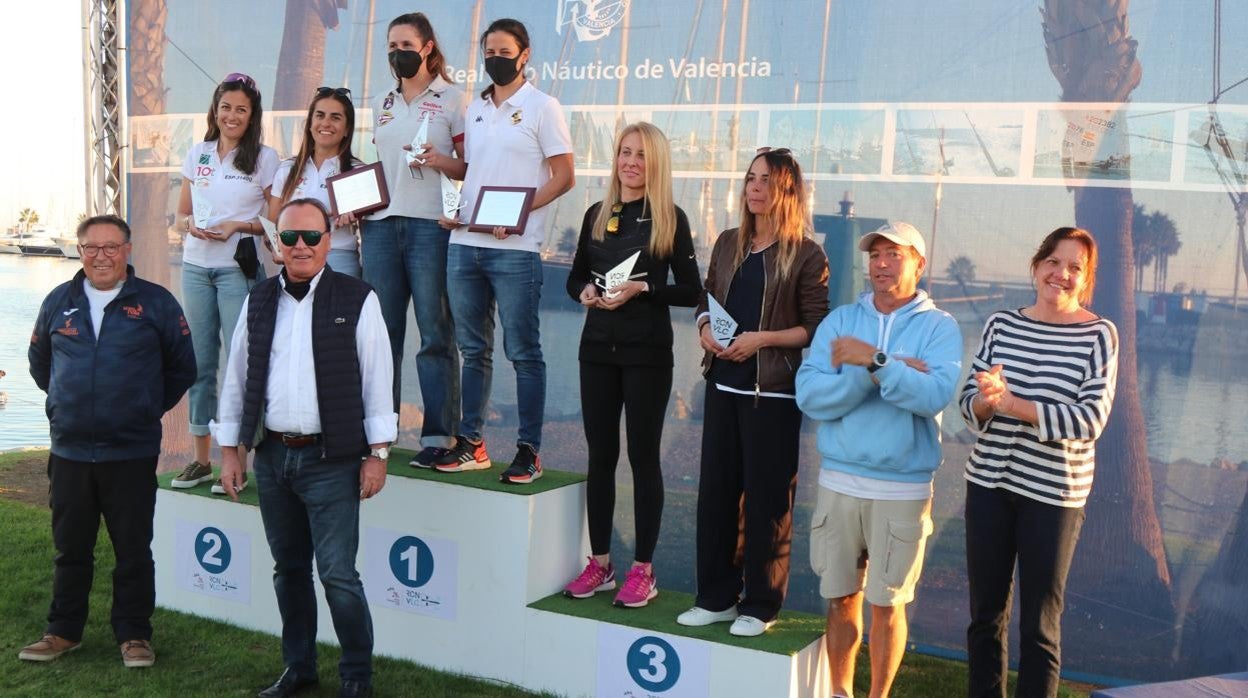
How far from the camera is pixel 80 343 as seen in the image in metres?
3.20

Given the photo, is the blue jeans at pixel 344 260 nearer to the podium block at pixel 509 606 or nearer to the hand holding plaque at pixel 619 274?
the podium block at pixel 509 606

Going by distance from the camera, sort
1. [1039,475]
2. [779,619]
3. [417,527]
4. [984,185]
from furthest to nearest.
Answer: [984,185]
[417,527]
[779,619]
[1039,475]

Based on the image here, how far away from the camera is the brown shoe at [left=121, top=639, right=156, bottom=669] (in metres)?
3.36

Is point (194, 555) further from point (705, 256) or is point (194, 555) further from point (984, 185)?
point (984, 185)

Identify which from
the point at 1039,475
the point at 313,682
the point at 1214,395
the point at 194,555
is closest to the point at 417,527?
the point at 313,682

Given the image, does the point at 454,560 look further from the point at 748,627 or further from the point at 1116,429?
the point at 1116,429

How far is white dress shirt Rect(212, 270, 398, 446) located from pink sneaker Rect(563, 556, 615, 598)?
0.83m

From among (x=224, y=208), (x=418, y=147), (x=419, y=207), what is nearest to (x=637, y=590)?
(x=419, y=207)

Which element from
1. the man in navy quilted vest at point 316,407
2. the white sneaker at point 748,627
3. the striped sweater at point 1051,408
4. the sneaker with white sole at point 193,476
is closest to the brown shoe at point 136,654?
the sneaker with white sole at point 193,476

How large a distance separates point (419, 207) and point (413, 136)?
0.80 ft

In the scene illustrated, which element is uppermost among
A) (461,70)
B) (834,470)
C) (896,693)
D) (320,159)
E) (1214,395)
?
(461,70)

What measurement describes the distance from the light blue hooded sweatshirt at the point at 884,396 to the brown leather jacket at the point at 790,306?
0.34 feet

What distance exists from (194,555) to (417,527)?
108 centimetres

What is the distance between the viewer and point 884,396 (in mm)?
2598
